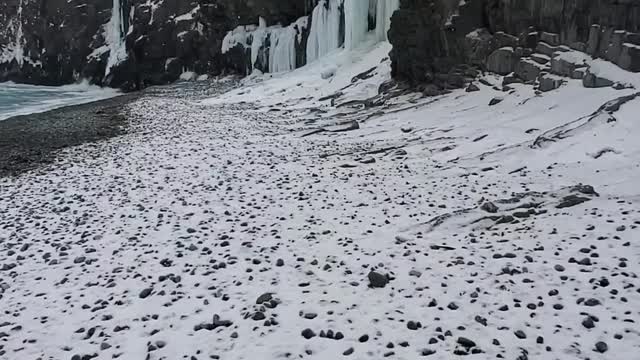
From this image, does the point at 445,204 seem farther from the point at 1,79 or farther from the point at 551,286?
the point at 1,79

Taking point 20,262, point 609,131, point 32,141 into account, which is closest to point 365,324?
point 20,262

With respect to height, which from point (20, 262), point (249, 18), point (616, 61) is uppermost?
point (249, 18)

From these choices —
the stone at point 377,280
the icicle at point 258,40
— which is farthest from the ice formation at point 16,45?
the stone at point 377,280

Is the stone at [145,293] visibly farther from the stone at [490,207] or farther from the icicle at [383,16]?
the icicle at [383,16]

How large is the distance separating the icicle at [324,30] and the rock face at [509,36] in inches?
565

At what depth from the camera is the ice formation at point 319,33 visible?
4066 centimetres

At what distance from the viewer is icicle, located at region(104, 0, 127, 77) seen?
7094 centimetres

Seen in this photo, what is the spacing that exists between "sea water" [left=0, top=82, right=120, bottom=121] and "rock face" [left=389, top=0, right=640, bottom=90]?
35927 millimetres

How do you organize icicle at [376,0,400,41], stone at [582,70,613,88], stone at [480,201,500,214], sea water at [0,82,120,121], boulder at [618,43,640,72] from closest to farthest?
stone at [480,201,500,214] → boulder at [618,43,640,72] → stone at [582,70,613,88] → icicle at [376,0,400,41] → sea water at [0,82,120,121]

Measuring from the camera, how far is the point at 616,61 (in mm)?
17750

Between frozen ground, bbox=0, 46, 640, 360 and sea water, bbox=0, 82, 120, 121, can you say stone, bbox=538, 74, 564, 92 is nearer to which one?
frozen ground, bbox=0, 46, 640, 360

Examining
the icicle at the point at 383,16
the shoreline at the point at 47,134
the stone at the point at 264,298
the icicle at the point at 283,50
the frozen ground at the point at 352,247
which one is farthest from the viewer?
the icicle at the point at 283,50

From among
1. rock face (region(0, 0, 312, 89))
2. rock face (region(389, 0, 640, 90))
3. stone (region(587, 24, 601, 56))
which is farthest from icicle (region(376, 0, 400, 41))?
stone (region(587, 24, 601, 56))

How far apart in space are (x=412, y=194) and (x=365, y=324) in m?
6.61
